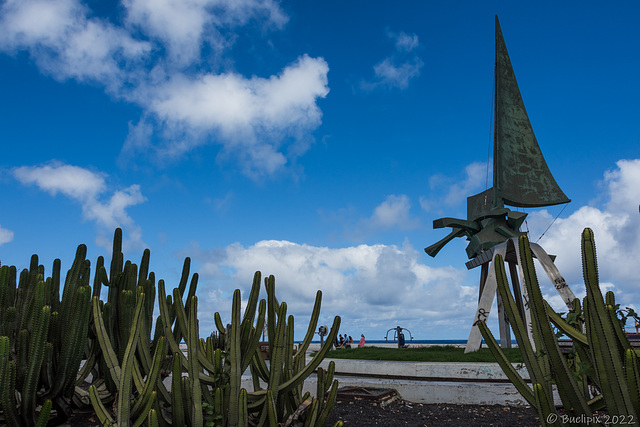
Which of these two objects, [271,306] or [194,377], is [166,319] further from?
[271,306]

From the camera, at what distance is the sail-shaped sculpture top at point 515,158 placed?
17.2 metres

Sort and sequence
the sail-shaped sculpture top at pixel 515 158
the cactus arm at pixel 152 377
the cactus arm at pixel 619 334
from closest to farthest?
the cactus arm at pixel 619 334, the cactus arm at pixel 152 377, the sail-shaped sculpture top at pixel 515 158

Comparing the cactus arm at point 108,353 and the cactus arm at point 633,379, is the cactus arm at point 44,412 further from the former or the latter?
the cactus arm at point 633,379

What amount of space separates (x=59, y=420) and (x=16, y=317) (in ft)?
3.62

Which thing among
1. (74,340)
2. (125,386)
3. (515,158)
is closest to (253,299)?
(125,386)

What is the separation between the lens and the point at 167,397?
13.1 feet

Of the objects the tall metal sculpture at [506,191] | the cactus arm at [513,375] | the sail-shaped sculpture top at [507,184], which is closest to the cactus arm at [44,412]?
the cactus arm at [513,375]

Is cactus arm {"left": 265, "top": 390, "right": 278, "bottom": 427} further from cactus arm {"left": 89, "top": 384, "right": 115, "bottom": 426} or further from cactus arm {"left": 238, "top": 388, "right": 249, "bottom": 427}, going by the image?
cactus arm {"left": 89, "top": 384, "right": 115, "bottom": 426}

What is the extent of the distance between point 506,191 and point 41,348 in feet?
53.2

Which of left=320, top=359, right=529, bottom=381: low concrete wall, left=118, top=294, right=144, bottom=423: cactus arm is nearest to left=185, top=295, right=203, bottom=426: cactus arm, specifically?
left=118, top=294, right=144, bottom=423: cactus arm

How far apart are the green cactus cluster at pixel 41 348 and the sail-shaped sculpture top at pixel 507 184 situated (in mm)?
14126

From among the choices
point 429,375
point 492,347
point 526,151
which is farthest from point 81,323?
point 526,151

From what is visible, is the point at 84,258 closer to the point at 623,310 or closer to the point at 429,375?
the point at 623,310

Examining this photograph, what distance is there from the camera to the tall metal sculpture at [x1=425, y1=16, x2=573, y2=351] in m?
16.3
